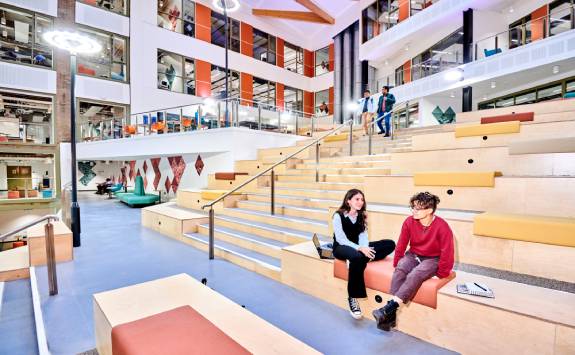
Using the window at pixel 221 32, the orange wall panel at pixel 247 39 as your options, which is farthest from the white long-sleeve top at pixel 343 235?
the orange wall panel at pixel 247 39

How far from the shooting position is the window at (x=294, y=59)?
834 inches

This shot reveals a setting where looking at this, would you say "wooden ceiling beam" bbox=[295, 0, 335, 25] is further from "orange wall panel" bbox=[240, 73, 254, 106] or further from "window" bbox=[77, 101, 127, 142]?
"window" bbox=[77, 101, 127, 142]

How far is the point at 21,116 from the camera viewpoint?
16672 mm

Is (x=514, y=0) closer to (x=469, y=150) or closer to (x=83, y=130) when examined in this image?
(x=469, y=150)

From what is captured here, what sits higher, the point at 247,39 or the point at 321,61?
the point at 321,61

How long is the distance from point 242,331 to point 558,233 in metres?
2.45

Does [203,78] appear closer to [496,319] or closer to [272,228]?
[272,228]

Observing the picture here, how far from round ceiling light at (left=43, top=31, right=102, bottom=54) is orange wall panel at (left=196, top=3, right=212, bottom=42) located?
12822mm

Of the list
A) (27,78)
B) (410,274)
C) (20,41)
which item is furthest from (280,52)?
(410,274)

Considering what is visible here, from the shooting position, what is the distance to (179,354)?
1.39 meters

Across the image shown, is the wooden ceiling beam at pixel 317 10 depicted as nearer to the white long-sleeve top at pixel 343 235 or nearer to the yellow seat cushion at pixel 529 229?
the white long-sleeve top at pixel 343 235

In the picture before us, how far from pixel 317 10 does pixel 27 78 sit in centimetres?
1390

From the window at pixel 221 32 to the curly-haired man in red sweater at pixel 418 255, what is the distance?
55.9 feet

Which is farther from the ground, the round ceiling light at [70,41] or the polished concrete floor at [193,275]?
the round ceiling light at [70,41]
